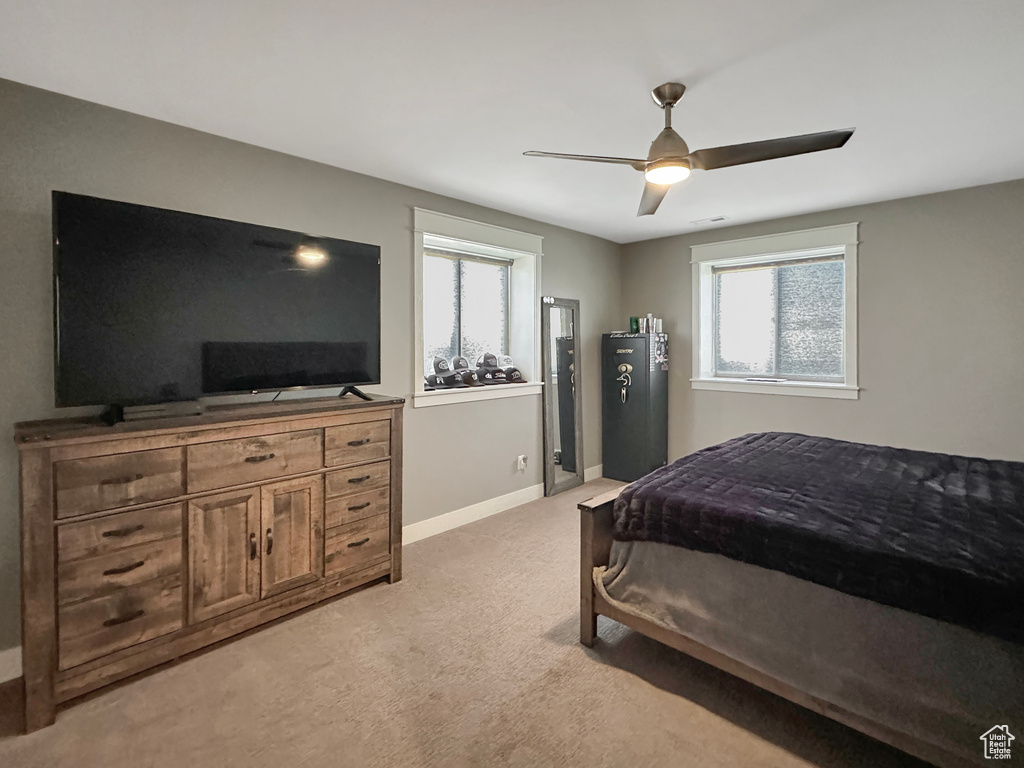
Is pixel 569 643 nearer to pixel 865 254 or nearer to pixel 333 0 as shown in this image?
pixel 333 0

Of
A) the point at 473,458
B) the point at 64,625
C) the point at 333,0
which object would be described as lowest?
the point at 64,625

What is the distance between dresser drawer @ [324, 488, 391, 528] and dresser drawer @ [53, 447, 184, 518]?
0.73 metres

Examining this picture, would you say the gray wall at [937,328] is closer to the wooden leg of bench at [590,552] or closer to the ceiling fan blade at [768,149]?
the ceiling fan blade at [768,149]

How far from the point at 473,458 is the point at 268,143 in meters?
2.53

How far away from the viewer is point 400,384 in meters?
3.54

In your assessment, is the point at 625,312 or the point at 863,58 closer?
the point at 863,58

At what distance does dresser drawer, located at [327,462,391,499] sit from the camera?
106 inches

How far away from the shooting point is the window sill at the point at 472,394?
3.68 meters

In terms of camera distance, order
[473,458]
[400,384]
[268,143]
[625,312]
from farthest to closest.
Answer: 1. [625,312]
2. [473,458]
3. [400,384]
4. [268,143]

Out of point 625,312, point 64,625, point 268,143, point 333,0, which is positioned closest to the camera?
point 333,0

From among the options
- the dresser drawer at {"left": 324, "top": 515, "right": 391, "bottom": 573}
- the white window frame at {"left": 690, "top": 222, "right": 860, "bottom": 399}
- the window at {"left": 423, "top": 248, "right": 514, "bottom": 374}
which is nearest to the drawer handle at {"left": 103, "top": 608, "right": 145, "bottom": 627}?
the dresser drawer at {"left": 324, "top": 515, "right": 391, "bottom": 573}

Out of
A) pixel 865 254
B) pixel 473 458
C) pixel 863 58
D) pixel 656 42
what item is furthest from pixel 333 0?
pixel 865 254

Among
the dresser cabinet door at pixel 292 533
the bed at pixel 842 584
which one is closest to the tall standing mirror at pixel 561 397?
the bed at pixel 842 584

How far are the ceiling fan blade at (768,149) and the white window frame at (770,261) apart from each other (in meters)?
2.56
